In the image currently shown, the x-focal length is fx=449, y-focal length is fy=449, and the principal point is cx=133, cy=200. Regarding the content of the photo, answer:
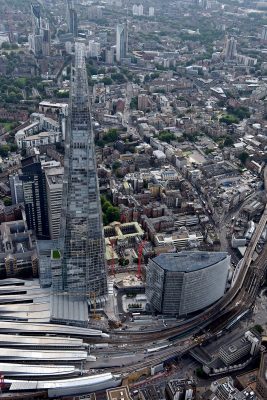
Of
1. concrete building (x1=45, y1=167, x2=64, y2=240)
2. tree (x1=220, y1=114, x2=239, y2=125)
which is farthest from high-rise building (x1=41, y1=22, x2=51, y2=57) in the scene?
concrete building (x1=45, y1=167, x2=64, y2=240)

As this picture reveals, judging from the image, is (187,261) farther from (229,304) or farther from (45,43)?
(45,43)

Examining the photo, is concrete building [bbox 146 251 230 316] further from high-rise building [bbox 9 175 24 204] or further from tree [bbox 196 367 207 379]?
high-rise building [bbox 9 175 24 204]

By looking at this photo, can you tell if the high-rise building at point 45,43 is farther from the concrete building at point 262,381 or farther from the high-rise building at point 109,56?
the concrete building at point 262,381

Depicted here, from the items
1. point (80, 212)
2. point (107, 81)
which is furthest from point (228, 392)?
point (107, 81)

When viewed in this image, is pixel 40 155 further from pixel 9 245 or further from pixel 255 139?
pixel 255 139

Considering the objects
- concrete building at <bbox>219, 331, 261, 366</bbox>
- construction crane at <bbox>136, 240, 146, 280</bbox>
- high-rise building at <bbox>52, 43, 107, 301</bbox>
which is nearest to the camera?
high-rise building at <bbox>52, 43, 107, 301</bbox>

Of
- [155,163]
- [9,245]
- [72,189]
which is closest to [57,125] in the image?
[155,163]

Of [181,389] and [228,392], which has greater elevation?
[228,392]

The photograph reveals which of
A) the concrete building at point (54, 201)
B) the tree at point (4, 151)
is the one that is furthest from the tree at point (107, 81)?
the concrete building at point (54, 201)
